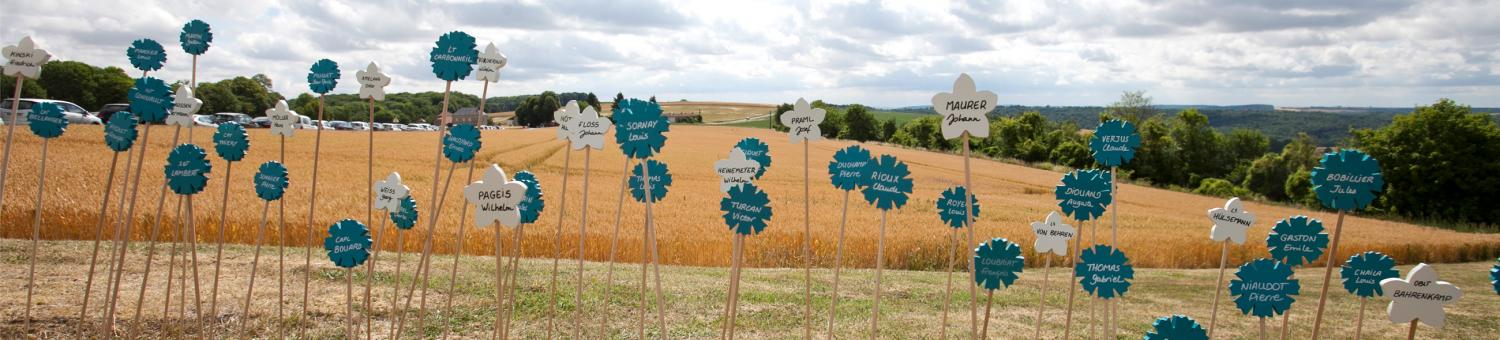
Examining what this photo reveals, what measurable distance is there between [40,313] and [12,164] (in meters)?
12.5

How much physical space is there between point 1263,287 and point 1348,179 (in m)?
0.52

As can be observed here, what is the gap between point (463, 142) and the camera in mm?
4211

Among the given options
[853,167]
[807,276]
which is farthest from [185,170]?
[853,167]

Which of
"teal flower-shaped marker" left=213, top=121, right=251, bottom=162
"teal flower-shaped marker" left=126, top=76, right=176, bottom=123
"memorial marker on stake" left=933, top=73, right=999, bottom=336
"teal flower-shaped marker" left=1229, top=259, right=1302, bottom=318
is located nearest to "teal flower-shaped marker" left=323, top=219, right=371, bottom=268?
"teal flower-shaped marker" left=213, top=121, right=251, bottom=162

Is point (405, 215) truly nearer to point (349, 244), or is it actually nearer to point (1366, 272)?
point (349, 244)

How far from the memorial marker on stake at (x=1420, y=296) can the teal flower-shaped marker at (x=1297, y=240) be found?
369mm

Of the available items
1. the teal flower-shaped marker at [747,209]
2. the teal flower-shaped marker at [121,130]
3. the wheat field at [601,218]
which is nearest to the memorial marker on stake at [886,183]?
the teal flower-shaped marker at [747,209]

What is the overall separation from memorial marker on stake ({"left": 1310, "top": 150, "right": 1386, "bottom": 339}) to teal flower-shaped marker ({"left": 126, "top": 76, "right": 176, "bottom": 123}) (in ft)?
18.5

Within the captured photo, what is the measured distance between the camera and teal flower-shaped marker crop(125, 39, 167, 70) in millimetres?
5082

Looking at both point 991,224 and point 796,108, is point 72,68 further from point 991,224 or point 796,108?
point 796,108

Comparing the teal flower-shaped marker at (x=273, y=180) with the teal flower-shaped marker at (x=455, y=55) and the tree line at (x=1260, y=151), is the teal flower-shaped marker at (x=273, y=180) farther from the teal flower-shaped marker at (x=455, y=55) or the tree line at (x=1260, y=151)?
the tree line at (x=1260, y=151)

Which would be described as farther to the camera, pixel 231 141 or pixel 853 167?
pixel 231 141

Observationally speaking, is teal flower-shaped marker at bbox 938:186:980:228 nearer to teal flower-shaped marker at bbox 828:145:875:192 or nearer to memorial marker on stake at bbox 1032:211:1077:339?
memorial marker on stake at bbox 1032:211:1077:339

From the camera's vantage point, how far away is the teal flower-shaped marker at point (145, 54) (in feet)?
16.7
